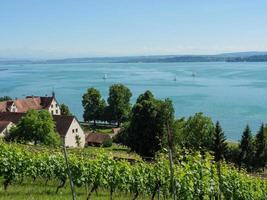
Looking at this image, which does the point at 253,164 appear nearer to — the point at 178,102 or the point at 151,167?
the point at 151,167

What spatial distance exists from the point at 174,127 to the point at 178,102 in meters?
62.2

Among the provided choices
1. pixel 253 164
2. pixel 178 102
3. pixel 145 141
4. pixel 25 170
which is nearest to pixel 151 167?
pixel 25 170

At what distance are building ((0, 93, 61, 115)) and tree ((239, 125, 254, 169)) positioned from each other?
2918 centimetres

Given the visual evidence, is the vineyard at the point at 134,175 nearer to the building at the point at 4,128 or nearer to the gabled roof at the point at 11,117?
A: the building at the point at 4,128

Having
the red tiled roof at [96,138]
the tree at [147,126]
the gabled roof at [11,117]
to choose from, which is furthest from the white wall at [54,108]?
the tree at [147,126]

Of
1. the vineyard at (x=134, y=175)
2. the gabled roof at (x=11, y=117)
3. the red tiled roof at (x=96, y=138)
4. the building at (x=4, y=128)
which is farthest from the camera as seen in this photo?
the red tiled roof at (x=96, y=138)

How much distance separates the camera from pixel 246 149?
45594 mm

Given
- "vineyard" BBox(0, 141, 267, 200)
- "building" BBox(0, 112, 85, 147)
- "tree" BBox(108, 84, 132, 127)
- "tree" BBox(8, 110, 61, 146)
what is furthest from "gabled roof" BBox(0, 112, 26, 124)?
"vineyard" BBox(0, 141, 267, 200)

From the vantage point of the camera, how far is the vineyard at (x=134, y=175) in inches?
492

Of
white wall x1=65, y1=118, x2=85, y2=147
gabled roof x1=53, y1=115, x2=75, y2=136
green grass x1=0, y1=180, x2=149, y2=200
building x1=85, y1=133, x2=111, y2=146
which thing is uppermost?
green grass x1=0, y1=180, x2=149, y2=200

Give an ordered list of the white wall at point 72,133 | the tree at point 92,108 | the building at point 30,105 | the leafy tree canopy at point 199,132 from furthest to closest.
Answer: the tree at point 92,108 → the building at point 30,105 → the white wall at point 72,133 → the leafy tree canopy at point 199,132

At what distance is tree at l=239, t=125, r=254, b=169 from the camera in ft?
147

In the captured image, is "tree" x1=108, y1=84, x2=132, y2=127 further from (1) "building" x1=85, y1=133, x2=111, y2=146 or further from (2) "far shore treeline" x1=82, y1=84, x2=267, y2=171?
(2) "far shore treeline" x1=82, y1=84, x2=267, y2=171

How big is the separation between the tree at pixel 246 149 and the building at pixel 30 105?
29177mm
